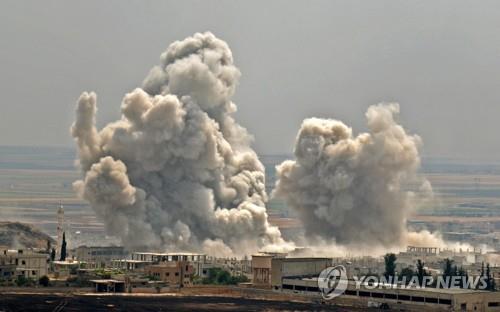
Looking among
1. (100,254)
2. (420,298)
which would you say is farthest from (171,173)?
(420,298)

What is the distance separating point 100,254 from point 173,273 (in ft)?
60.3

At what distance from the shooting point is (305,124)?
566 ft

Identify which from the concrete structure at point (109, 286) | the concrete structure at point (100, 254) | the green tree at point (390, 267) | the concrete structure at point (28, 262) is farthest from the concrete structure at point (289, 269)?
the concrete structure at point (100, 254)

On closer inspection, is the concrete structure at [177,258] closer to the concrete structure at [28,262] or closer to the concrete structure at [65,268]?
the concrete structure at [65,268]

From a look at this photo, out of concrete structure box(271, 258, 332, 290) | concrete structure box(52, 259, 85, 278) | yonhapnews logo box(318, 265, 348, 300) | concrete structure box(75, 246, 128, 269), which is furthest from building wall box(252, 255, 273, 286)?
concrete structure box(75, 246, 128, 269)

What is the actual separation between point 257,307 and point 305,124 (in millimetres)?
50403

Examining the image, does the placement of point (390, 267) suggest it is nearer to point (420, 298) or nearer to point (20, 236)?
point (420, 298)

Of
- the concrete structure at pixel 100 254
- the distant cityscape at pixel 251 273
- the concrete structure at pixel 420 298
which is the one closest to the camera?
the concrete structure at pixel 420 298

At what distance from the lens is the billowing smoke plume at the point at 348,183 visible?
167 meters

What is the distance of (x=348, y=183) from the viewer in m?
167

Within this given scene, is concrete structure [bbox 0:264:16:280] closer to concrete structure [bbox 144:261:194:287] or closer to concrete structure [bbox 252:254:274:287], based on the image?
concrete structure [bbox 144:261:194:287]

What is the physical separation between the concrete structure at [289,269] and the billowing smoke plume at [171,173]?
63.1ft

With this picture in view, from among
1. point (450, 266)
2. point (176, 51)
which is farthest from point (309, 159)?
point (450, 266)

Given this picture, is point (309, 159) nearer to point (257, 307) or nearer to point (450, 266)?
point (450, 266)
